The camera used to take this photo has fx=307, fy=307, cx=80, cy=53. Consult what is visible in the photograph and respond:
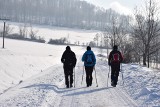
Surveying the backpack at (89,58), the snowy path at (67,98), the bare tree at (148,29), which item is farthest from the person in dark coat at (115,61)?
the bare tree at (148,29)

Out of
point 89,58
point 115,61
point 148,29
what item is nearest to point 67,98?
point 89,58

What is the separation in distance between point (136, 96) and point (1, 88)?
8400 millimetres

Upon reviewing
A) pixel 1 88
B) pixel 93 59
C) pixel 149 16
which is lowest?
pixel 1 88

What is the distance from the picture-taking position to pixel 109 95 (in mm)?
13156

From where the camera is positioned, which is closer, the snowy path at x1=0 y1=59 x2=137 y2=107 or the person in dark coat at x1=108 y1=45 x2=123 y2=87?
the snowy path at x1=0 y1=59 x2=137 y2=107

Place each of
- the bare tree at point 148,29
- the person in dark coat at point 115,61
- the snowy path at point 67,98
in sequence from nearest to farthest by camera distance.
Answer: the snowy path at point 67,98, the person in dark coat at point 115,61, the bare tree at point 148,29

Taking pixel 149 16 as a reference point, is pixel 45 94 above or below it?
below

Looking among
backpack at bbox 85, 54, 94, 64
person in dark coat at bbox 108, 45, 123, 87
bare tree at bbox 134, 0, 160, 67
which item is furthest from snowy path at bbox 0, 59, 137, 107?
bare tree at bbox 134, 0, 160, 67

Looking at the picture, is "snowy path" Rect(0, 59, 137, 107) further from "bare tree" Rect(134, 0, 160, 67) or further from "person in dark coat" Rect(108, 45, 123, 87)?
"bare tree" Rect(134, 0, 160, 67)

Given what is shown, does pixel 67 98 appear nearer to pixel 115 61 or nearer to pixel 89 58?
pixel 89 58

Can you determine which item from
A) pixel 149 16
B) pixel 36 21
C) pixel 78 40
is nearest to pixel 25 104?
pixel 149 16

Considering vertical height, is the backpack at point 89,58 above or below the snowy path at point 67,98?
above

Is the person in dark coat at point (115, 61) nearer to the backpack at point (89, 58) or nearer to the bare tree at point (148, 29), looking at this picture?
the backpack at point (89, 58)

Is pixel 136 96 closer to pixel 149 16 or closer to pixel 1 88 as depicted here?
pixel 1 88
